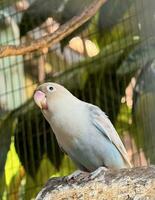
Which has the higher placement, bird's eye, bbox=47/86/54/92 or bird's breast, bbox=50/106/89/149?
bird's eye, bbox=47/86/54/92

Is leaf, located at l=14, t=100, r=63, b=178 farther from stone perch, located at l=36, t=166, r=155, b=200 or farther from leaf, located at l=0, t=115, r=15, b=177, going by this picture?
stone perch, located at l=36, t=166, r=155, b=200

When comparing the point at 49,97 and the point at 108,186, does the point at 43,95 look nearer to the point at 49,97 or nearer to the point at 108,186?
the point at 49,97

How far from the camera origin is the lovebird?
1.85m

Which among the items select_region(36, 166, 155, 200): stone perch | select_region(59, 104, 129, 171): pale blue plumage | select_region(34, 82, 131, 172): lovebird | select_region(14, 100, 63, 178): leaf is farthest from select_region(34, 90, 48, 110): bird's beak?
select_region(14, 100, 63, 178): leaf

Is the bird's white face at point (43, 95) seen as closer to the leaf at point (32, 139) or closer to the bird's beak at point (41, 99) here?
the bird's beak at point (41, 99)

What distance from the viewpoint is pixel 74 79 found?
8.27 ft

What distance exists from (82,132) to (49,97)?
0.15 metres

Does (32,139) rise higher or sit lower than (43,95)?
lower

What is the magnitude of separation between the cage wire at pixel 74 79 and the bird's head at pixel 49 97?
350 millimetres

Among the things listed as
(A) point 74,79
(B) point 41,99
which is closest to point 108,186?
(B) point 41,99

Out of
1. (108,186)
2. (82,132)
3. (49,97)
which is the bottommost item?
(108,186)

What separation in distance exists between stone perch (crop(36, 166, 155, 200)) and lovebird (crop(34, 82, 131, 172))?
0.94 ft

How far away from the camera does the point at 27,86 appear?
2781 mm

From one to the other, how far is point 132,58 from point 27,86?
21.7 inches
